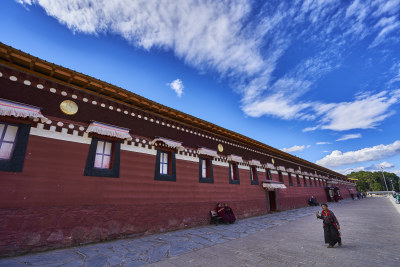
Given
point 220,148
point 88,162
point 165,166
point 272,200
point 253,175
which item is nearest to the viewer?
point 88,162

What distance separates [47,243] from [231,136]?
10.3 meters

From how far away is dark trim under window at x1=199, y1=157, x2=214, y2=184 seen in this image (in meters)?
9.99

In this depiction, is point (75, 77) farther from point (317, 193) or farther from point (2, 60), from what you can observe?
point (317, 193)

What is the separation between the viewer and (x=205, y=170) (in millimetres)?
10453

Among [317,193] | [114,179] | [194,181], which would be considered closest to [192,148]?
[194,181]

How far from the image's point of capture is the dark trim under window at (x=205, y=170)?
9.99 meters

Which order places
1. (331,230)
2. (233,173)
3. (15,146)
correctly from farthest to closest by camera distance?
1. (233,173)
2. (331,230)
3. (15,146)

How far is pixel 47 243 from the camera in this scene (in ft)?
16.5

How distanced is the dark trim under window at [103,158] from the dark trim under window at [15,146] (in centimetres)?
164

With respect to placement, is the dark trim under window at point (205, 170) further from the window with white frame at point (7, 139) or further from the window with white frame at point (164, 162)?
the window with white frame at point (7, 139)

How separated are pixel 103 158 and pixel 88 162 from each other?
22.2 inches

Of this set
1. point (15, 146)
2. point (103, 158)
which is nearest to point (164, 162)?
point (103, 158)

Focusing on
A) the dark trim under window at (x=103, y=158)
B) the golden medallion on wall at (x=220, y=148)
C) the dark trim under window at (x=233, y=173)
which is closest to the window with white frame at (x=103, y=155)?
the dark trim under window at (x=103, y=158)

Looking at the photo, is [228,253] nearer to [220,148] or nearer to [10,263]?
[10,263]
